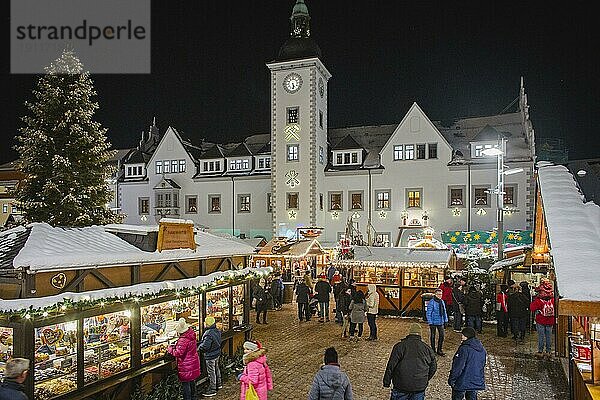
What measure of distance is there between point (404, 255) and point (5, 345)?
46.7 feet

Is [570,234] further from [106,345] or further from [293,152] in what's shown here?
[293,152]

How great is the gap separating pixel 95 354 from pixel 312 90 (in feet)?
97.8

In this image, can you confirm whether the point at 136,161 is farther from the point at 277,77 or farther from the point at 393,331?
the point at 393,331

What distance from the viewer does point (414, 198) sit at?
111ft

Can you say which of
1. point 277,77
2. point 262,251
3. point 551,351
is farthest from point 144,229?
point 277,77

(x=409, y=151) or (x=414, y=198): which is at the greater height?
(x=409, y=151)

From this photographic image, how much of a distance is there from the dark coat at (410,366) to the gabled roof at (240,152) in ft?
110

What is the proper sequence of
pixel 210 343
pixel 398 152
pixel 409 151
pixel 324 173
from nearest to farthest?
1. pixel 210 343
2. pixel 409 151
3. pixel 398 152
4. pixel 324 173

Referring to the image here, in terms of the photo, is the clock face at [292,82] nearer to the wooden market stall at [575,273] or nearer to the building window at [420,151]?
the building window at [420,151]

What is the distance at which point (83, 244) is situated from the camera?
8.23 metres

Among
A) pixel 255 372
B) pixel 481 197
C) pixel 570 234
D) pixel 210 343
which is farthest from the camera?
pixel 481 197

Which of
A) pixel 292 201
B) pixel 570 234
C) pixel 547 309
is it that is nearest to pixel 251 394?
pixel 570 234

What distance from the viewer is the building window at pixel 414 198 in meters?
33.7

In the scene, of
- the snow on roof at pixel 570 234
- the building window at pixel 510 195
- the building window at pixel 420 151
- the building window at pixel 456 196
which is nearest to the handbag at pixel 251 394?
the snow on roof at pixel 570 234
